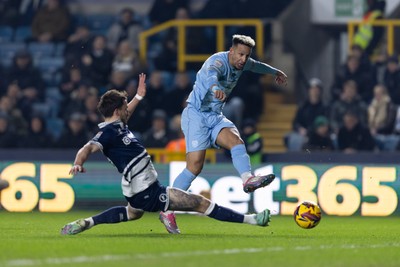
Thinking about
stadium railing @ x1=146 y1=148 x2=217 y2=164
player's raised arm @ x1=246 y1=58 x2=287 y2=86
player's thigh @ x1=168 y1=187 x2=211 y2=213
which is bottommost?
stadium railing @ x1=146 y1=148 x2=217 y2=164

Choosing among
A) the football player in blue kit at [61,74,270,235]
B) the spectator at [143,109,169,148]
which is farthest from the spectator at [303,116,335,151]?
the football player in blue kit at [61,74,270,235]

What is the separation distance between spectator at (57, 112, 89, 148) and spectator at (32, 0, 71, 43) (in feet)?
11.3

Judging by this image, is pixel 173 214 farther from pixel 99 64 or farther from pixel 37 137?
pixel 99 64

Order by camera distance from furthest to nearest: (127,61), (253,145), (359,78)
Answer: (127,61) < (359,78) < (253,145)

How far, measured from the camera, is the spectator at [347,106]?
2027cm

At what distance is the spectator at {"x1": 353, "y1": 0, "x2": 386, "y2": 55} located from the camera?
72.0 feet

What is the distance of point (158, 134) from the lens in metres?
20.3

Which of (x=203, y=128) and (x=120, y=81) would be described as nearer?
(x=203, y=128)

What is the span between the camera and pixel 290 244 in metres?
11.1

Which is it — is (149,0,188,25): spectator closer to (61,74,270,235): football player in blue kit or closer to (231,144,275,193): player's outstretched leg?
(231,144,275,193): player's outstretched leg

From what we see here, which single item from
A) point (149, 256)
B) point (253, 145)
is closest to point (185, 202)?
point (149, 256)

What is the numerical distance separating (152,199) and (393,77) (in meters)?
9.81

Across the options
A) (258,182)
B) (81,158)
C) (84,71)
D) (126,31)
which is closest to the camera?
(81,158)

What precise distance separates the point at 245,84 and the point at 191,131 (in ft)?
29.4
